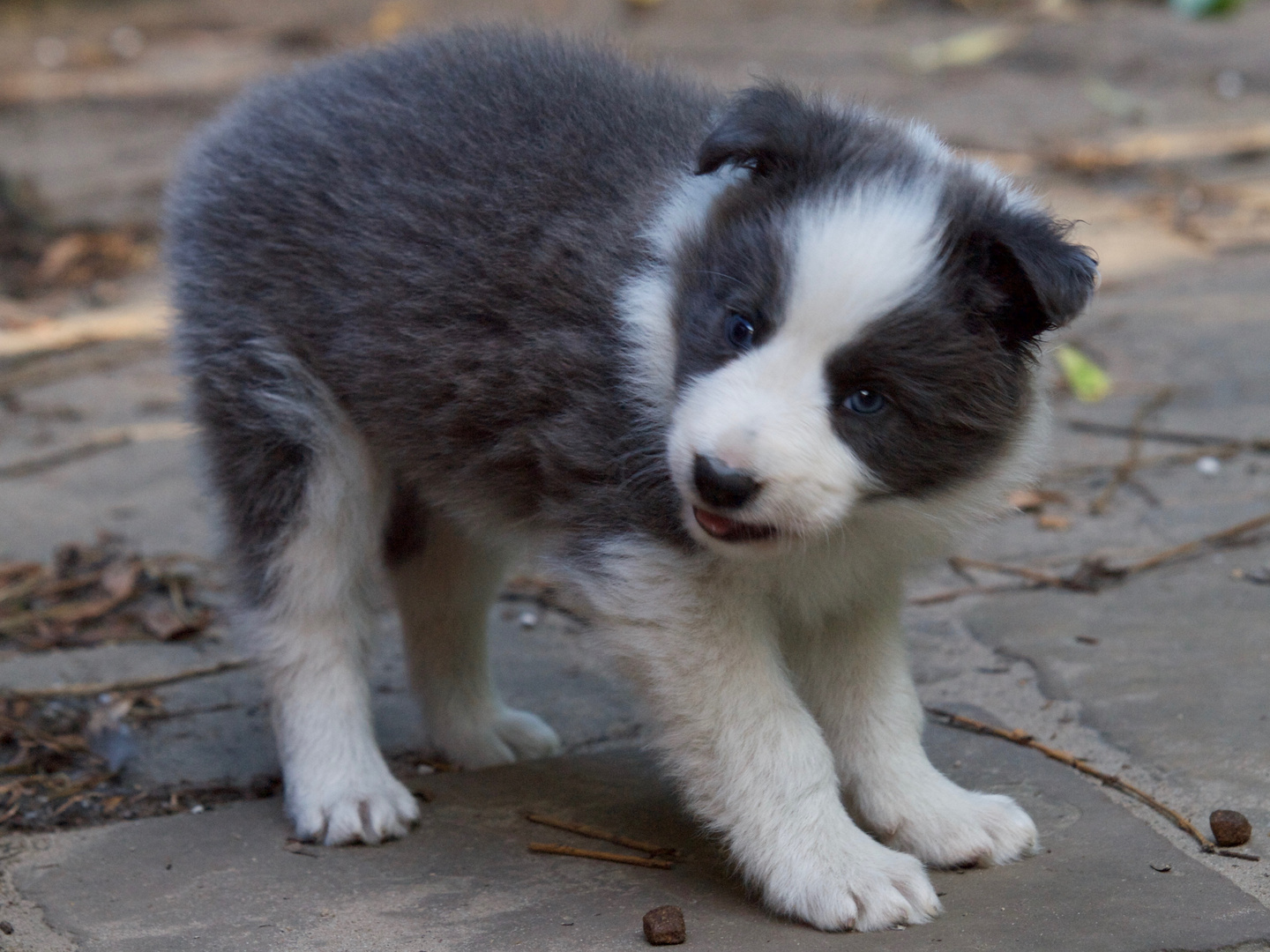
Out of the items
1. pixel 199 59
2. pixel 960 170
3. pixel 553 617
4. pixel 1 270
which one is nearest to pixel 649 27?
pixel 199 59

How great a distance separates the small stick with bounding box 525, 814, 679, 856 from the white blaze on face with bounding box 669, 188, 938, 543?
3.07 feet

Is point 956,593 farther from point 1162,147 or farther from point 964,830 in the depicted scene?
point 1162,147

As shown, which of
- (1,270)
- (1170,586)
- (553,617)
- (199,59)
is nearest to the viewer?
(1170,586)

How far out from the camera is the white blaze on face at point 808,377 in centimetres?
248

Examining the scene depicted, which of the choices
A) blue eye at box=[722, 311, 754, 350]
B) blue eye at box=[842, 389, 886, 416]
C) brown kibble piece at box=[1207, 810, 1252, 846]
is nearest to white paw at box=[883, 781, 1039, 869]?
brown kibble piece at box=[1207, 810, 1252, 846]

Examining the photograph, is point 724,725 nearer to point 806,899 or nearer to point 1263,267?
point 806,899

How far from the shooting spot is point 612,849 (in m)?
3.16

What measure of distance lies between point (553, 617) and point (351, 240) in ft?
5.49

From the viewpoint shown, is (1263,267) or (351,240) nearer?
(351,240)

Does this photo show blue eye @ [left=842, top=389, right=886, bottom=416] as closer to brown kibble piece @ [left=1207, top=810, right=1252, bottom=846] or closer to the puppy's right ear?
the puppy's right ear

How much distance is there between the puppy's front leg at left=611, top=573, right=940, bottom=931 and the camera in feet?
9.38

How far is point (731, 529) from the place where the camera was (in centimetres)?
262

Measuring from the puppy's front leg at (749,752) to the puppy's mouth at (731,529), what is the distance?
1.00 feet

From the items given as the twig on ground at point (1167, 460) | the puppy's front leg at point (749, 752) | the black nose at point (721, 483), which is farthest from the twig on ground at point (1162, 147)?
the black nose at point (721, 483)
